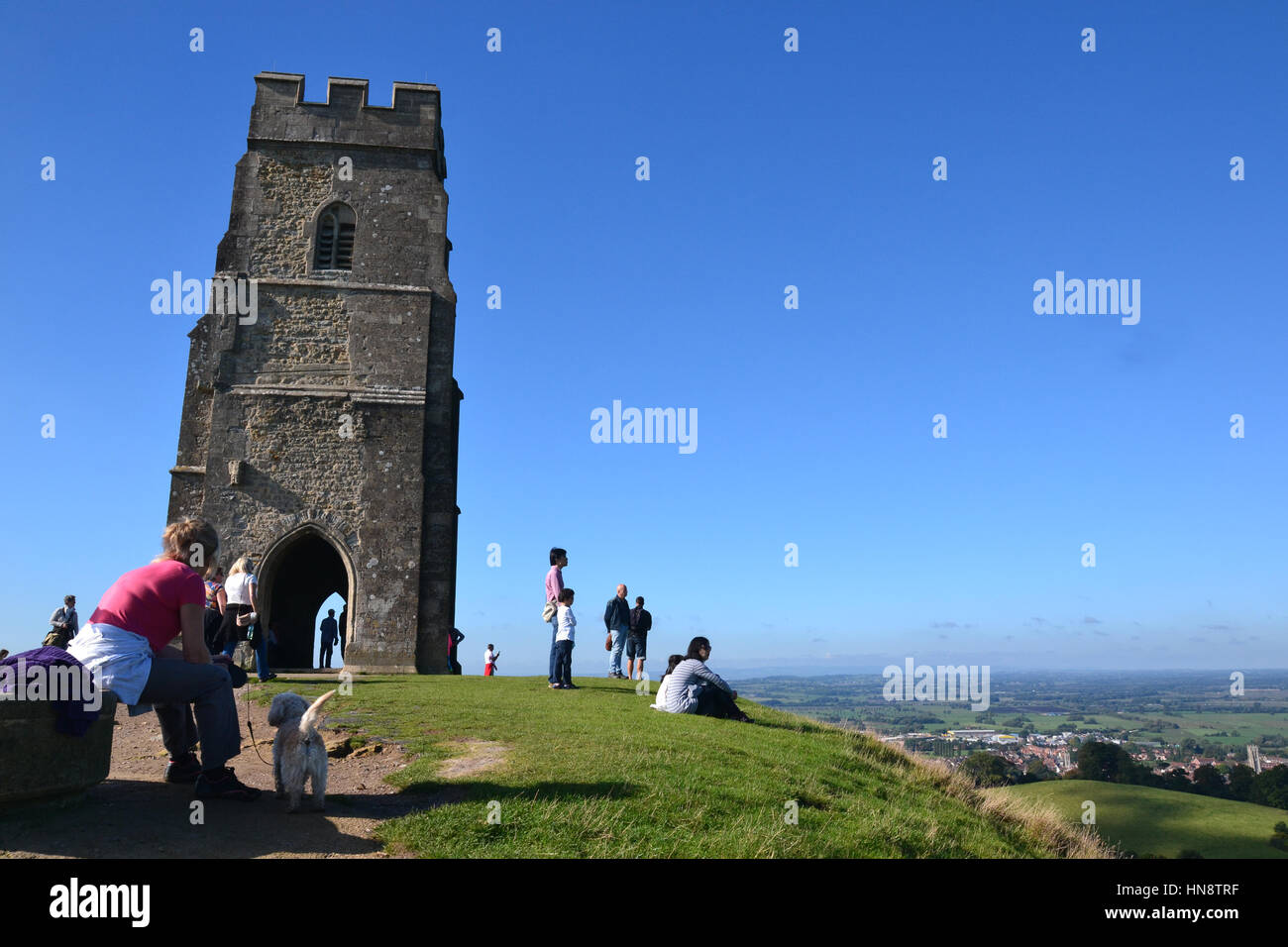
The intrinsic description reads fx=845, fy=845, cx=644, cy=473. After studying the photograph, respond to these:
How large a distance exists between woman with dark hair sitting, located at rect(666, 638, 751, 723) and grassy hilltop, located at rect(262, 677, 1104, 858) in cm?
41

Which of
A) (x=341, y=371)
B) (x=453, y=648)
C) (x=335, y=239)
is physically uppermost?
(x=335, y=239)

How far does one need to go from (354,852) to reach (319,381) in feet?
56.0

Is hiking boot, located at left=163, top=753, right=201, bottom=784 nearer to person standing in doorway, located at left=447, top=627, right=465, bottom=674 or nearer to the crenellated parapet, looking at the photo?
person standing in doorway, located at left=447, top=627, right=465, bottom=674

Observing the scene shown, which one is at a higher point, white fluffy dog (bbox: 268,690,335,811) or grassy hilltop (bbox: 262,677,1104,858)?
white fluffy dog (bbox: 268,690,335,811)

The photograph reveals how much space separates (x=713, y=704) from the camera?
37.7 ft

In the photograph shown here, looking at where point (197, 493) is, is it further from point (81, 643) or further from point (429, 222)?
point (81, 643)

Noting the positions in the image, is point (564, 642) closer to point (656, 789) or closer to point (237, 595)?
point (237, 595)

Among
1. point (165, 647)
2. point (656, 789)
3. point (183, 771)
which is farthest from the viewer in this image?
point (656, 789)

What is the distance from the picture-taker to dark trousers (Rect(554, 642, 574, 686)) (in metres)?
13.7

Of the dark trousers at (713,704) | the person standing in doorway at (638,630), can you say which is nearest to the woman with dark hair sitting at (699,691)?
the dark trousers at (713,704)

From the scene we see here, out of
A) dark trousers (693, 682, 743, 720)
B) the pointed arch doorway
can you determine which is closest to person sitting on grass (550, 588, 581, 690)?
dark trousers (693, 682, 743, 720)

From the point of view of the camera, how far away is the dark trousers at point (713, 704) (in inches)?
450

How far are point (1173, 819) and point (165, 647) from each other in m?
24.8

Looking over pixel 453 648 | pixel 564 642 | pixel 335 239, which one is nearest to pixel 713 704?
pixel 564 642
